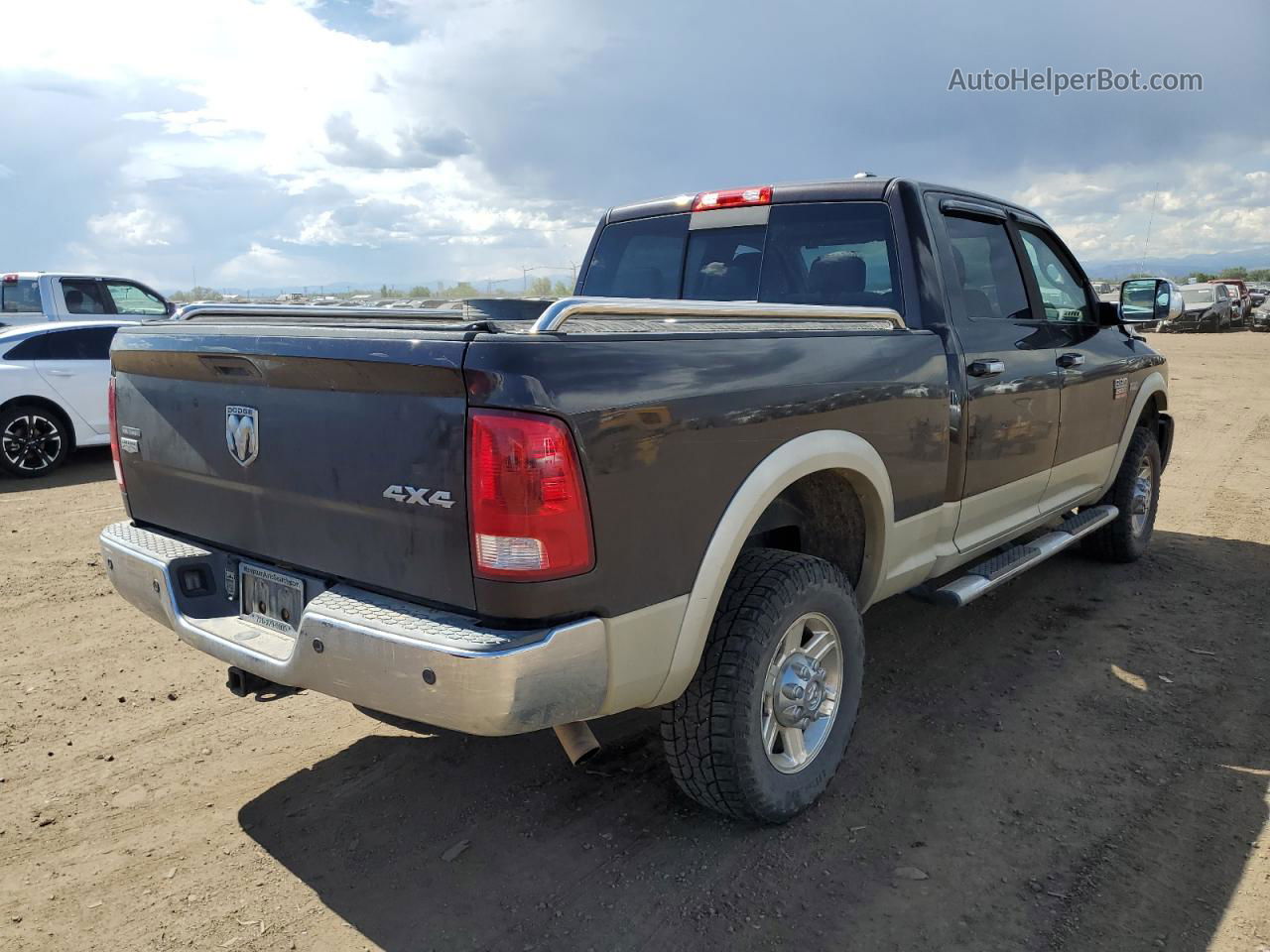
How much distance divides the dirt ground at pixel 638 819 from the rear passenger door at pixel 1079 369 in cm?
88

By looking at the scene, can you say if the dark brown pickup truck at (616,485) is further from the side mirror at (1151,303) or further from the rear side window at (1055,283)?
the side mirror at (1151,303)

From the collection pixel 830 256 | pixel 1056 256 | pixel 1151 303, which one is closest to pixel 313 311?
pixel 830 256

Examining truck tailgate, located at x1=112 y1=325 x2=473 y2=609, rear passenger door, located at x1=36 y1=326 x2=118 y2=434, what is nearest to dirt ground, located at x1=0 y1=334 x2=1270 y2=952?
truck tailgate, located at x1=112 y1=325 x2=473 y2=609

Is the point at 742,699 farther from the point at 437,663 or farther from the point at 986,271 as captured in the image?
the point at 986,271

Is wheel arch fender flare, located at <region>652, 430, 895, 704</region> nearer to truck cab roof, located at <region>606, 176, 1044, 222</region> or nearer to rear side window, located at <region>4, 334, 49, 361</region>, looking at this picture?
truck cab roof, located at <region>606, 176, 1044, 222</region>

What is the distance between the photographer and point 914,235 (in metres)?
3.78

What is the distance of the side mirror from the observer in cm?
514

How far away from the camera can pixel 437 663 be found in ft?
7.21

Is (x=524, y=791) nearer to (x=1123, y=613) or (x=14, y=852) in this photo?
(x=14, y=852)

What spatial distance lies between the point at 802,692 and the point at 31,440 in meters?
8.66

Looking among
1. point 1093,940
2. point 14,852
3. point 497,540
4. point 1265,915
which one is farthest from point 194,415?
point 1265,915

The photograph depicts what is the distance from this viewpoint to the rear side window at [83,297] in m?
12.8

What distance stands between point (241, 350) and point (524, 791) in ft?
5.72

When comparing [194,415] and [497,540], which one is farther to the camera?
[194,415]
